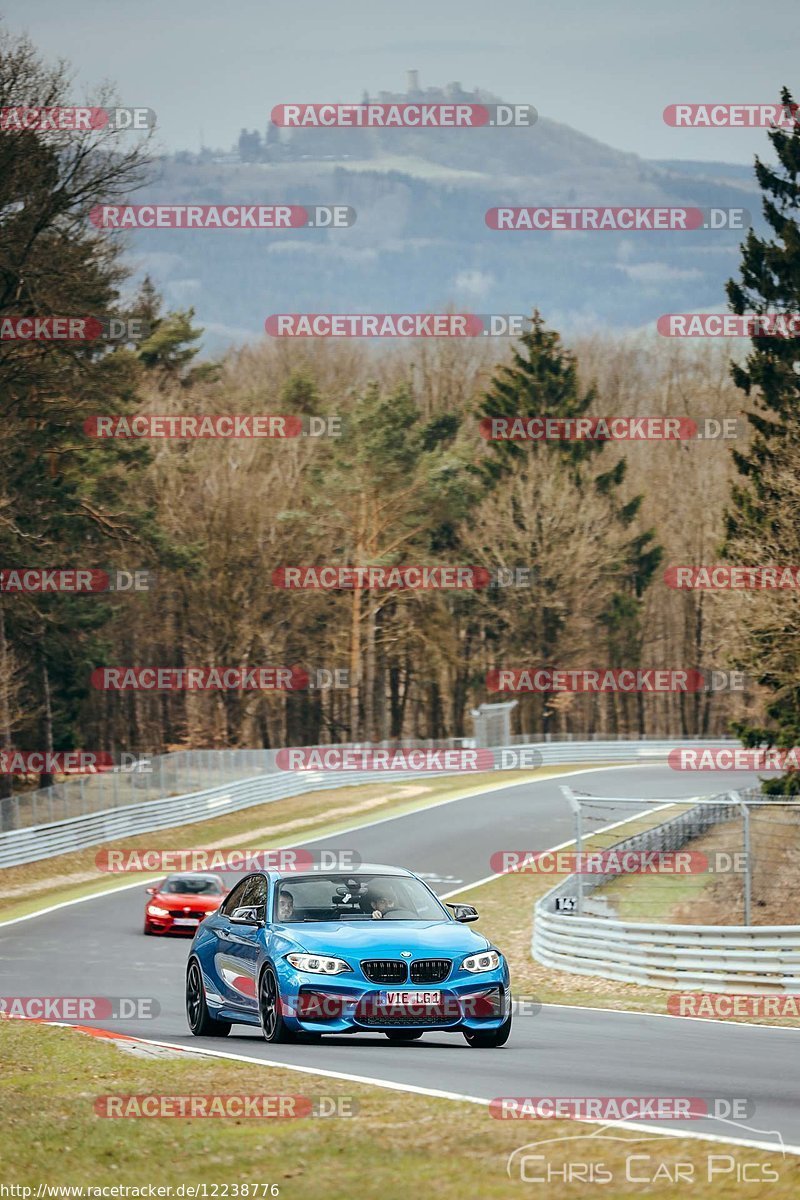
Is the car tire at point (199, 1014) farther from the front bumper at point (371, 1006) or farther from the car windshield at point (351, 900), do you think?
the front bumper at point (371, 1006)

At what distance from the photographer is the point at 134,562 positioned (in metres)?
53.3

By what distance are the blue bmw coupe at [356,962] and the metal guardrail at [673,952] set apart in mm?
7652

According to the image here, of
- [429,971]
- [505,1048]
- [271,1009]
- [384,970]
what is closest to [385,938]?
[384,970]

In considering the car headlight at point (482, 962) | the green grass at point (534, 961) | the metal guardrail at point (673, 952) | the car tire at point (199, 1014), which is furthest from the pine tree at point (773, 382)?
the car headlight at point (482, 962)

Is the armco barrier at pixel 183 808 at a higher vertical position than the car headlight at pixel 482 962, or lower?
lower

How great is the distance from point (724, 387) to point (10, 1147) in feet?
302

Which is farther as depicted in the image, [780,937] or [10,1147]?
[780,937]

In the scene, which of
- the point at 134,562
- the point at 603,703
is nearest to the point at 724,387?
the point at 603,703

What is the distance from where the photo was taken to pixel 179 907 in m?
30.1

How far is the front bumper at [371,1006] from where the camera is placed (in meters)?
12.6

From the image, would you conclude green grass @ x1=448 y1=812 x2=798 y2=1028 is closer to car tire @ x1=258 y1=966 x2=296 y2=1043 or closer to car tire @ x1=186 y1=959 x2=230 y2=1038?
car tire @ x1=186 y1=959 x2=230 y2=1038

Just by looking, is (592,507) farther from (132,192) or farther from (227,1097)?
(227,1097)

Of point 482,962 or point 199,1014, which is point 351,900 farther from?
point 199,1014

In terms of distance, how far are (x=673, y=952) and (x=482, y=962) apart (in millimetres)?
9669
